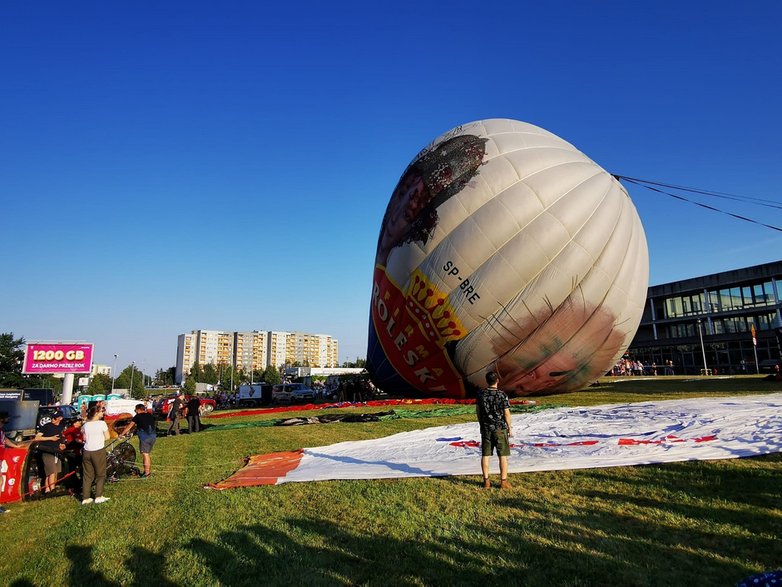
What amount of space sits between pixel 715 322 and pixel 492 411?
180 ft

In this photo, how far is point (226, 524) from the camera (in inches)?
227

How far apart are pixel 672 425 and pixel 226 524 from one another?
29.1 ft

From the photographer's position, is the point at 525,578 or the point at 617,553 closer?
the point at 525,578

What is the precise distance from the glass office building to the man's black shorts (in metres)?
47.2

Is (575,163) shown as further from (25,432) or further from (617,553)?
(25,432)

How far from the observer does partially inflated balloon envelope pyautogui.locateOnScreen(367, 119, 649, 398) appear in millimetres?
14367

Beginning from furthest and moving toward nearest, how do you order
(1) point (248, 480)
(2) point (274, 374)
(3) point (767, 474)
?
(2) point (274, 374) < (1) point (248, 480) < (3) point (767, 474)

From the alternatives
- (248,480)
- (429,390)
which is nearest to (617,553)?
(248,480)

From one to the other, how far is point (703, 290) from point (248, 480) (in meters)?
56.6

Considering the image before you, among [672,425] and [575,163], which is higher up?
[575,163]

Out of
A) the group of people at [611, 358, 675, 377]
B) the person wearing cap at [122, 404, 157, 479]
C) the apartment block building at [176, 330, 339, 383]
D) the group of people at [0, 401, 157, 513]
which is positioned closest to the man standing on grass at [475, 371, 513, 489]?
the group of people at [0, 401, 157, 513]

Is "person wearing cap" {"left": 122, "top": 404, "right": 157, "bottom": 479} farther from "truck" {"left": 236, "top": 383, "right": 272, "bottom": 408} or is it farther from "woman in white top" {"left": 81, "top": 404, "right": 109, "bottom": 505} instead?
"truck" {"left": 236, "top": 383, "right": 272, "bottom": 408}

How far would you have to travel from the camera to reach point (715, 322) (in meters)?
51.2

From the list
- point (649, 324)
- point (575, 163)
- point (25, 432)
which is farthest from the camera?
point (649, 324)
